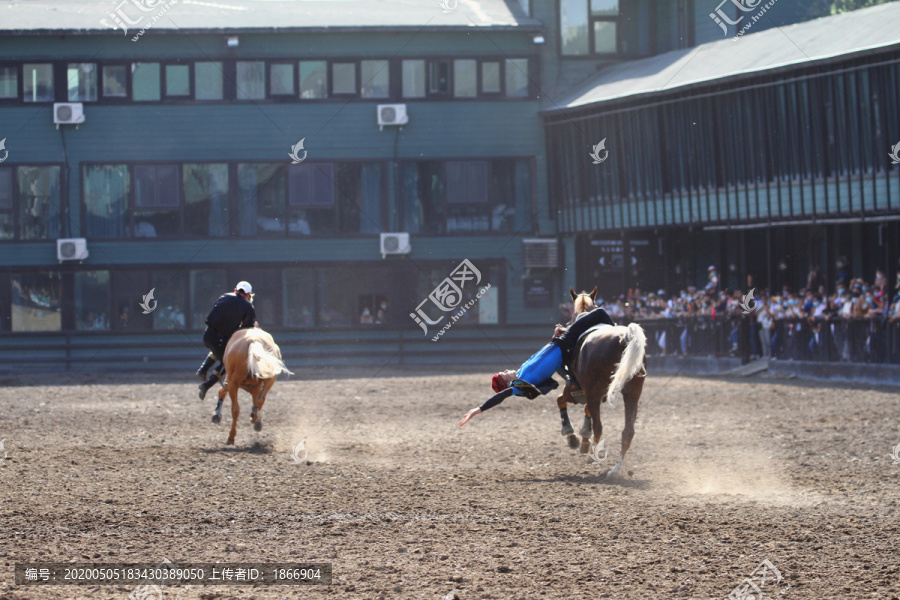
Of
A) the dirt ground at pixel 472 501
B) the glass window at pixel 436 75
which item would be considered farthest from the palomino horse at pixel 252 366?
the glass window at pixel 436 75

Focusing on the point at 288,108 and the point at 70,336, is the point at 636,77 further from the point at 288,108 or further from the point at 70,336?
the point at 70,336

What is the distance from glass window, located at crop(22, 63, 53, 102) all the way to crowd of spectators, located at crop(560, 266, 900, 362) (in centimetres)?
1786

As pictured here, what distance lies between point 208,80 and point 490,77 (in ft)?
30.0

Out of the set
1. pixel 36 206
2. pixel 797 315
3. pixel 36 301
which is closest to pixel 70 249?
pixel 36 206

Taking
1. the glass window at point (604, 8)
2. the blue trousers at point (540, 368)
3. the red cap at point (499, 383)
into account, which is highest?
the glass window at point (604, 8)

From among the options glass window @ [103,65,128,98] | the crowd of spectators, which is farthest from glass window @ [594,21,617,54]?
glass window @ [103,65,128,98]

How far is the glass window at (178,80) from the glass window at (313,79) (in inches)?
143

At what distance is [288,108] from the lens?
34.4 m

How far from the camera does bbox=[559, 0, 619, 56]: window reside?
35875 mm

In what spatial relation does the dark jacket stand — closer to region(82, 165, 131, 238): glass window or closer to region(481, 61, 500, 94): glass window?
region(82, 165, 131, 238): glass window

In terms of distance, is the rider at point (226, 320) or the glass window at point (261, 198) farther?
the glass window at point (261, 198)

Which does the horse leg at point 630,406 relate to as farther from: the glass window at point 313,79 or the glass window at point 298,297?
the glass window at point 313,79

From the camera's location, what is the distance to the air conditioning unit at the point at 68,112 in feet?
111

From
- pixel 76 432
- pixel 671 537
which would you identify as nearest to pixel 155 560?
pixel 671 537
